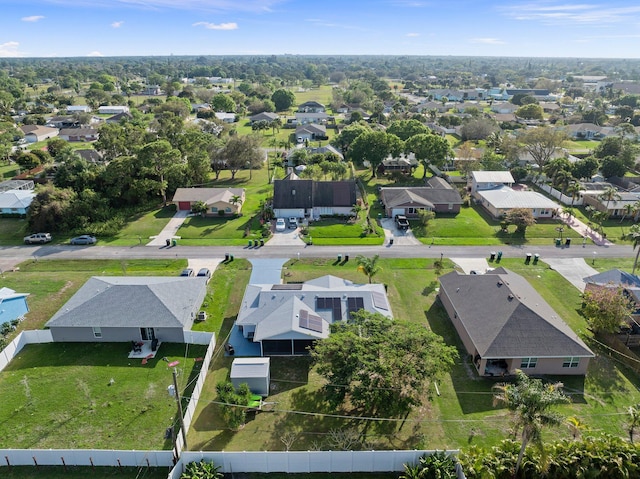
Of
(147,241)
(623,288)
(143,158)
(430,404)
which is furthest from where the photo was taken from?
(143,158)

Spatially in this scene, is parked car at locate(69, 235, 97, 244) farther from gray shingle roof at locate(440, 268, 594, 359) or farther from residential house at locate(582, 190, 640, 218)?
residential house at locate(582, 190, 640, 218)

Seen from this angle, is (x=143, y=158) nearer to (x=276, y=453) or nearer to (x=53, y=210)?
(x=53, y=210)

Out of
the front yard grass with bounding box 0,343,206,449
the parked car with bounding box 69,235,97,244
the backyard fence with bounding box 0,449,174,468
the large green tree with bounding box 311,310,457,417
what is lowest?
the front yard grass with bounding box 0,343,206,449

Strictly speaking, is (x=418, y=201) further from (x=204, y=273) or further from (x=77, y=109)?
(x=77, y=109)

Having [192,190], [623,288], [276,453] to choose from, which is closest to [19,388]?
[276,453]

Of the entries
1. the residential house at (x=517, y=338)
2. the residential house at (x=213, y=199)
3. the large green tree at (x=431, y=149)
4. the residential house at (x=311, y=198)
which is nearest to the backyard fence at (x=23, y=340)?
the residential house at (x=213, y=199)

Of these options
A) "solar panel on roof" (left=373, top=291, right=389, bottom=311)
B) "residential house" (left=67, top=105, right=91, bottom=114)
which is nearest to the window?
"solar panel on roof" (left=373, top=291, right=389, bottom=311)
